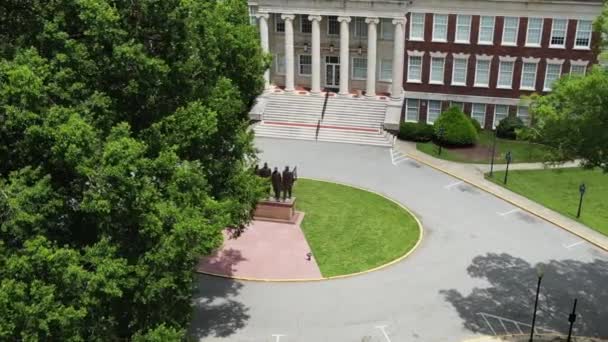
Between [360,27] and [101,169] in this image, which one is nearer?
[101,169]

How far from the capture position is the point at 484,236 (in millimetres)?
33312

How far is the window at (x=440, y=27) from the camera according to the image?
48312 mm

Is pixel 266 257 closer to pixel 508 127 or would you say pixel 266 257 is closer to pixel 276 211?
pixel 276 211

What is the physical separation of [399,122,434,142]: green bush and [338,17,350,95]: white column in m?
5.67

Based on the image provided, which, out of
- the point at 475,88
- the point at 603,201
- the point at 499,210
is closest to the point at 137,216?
the point at 499,210

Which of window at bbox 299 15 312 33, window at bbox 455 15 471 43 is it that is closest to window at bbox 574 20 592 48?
window at bbox 455 15 471 43

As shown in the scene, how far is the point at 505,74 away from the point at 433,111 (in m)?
5.98

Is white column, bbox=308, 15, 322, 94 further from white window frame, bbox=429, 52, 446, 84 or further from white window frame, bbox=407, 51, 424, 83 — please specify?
white window frame, bbox=429, 52, 446, 84

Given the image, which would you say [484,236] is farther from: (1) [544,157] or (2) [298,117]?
(2) [298,117]

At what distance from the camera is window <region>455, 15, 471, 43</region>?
157ft

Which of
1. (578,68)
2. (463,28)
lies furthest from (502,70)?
(578,68)

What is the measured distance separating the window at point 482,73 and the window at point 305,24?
13.1 metres

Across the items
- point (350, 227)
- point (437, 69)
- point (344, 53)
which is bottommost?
point (350, 227)

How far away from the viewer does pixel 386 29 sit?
50.5 m
